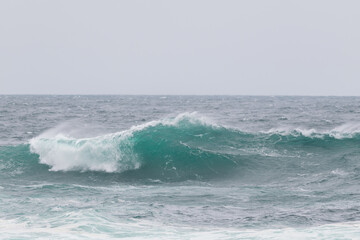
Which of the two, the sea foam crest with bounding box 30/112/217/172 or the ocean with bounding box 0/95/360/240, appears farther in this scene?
the sea foam crest with bounding box 30/112/217/172

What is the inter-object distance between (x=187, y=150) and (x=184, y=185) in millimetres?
5519

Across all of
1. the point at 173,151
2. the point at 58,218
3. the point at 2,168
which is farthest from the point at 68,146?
the point at 58,218

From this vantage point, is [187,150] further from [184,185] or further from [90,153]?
[184,185]

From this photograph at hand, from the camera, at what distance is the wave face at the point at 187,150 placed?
22.2 meters

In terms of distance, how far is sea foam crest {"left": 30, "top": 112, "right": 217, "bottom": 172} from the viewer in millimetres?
22500

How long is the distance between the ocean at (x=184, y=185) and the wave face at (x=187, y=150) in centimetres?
5

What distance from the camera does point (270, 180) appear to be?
20.2 m

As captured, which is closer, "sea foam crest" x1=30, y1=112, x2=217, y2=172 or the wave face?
the wave face

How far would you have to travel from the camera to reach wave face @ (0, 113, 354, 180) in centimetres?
2222

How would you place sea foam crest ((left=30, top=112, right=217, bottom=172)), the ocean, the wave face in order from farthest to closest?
sea foam crest ((left=30, top=112, right=217, bottom=172))
the wave face
the ocean

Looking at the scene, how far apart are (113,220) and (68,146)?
1224 cm

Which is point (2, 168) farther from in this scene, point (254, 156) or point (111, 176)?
point (254, 156)

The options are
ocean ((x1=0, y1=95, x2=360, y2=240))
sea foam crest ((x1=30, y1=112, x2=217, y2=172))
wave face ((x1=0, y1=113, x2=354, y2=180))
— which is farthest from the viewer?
sea foam crest ((x1=30, y1=112, x2=217, y2=172))

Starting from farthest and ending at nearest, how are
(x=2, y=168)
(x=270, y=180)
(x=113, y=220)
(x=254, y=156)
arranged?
1. (x=254, y=156)
2. (x=2, y=168)
3. (x=270, y=180)
4. (x=113, y=220)
